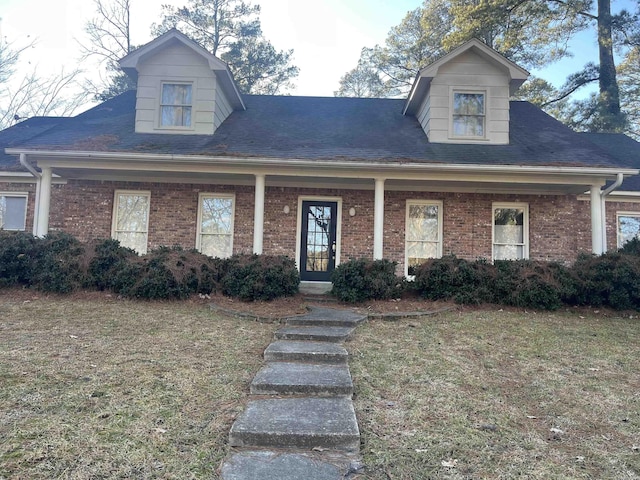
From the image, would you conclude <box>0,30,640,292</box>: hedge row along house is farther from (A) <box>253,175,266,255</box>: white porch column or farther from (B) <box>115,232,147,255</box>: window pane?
(A) <box>253,175,266,255</box>: white porch column

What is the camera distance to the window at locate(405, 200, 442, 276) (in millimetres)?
9891

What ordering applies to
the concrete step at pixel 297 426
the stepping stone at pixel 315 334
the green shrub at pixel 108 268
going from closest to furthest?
the concrete step at pixel 297 426, the stepping stone at pixel 315 334, the green shrub at pixel 108 268

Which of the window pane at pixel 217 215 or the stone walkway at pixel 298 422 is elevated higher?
the window pane at pixel 217 215

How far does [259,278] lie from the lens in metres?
7.15

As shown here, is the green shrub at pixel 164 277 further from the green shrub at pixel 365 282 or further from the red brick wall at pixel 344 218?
the red brick wall at pixel 344 218

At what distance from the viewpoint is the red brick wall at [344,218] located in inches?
388

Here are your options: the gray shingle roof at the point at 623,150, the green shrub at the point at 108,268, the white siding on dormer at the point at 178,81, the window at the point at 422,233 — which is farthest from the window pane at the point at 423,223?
the green shrub at the point at 108,268

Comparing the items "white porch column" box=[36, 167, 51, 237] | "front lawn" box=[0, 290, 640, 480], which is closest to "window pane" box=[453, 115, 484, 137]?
"front lawn" box=[0, 290, 640, 480]

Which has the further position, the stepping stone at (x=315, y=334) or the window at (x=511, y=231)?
the window at (x=511, y=231)

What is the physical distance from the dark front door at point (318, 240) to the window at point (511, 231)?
4068 millimetres

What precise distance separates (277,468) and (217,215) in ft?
27.0

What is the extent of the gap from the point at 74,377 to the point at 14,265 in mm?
5038

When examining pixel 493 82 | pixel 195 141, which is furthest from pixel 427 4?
pixel 195 141

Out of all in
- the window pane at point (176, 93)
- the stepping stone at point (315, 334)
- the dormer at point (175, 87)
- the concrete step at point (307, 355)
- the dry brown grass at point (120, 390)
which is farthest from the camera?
the window pane at point (176, 93)
